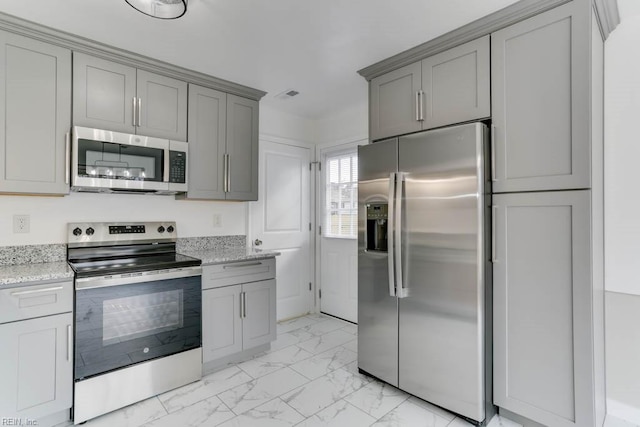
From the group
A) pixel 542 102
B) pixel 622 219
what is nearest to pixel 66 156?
pixel 542 102

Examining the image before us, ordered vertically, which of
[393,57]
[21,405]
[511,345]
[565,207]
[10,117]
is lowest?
[21,405]

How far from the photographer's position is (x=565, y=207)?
5.84ft

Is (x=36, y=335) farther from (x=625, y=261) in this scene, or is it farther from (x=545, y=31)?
(x=625, y=261)

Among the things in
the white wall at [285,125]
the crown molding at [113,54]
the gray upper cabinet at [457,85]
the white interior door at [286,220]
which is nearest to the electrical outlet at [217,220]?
the white interior door at [286,220]

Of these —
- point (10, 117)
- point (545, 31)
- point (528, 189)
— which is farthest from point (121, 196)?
point (545, 31)

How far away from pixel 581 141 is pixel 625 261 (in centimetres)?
90

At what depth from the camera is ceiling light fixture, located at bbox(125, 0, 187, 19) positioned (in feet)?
5.73

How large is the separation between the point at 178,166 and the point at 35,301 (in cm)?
129

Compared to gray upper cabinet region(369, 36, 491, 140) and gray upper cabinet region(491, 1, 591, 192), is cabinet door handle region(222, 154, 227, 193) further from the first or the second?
gray upper cabinet region(491, 1, 591, 192)

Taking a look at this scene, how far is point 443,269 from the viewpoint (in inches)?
81.8

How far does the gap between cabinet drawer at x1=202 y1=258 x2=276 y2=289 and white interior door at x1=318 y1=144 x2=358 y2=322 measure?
112 centimetres

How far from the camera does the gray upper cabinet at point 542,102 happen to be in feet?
5.67

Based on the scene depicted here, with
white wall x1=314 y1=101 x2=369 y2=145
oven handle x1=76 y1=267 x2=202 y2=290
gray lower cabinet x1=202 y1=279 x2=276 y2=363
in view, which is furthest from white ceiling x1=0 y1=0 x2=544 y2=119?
gray lower cabinet x1=202 y1=279 x2=276 y2=363

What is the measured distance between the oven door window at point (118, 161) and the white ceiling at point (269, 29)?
734 mm
